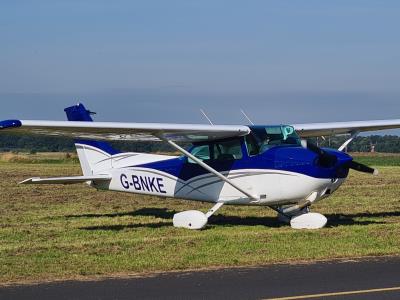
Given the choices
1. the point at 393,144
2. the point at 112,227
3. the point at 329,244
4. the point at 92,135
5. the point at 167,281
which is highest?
the point at 393,144

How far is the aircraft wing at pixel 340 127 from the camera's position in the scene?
17.1m

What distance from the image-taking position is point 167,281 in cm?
916

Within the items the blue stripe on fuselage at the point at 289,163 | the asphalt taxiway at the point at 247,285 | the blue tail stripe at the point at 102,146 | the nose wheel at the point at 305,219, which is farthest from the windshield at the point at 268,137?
the asphalt taxiway at the point at 247,285

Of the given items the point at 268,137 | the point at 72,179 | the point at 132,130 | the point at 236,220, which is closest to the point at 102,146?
the point at 72,179

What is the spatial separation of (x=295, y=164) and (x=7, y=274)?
20.8ft

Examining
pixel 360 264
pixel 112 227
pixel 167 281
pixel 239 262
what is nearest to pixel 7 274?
pixel 167 281

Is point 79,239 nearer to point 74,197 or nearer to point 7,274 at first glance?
point 7,274

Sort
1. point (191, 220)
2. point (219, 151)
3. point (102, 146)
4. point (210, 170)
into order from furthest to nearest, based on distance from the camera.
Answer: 1. point (102, 146)
2. point (219, 151)
3. point (210, 170)
4. point (191, 220)

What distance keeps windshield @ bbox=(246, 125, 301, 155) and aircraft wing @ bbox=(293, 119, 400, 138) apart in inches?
86.7

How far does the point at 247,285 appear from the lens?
8812mm

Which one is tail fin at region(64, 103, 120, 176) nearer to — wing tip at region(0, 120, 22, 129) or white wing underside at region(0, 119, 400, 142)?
white wing underside at region(0, 119, 400, 142)

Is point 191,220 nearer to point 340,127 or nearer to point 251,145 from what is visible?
point 251,145

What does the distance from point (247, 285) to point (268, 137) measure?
6.35m

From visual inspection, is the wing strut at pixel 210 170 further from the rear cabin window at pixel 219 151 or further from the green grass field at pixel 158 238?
the green grass field at pixel 158 238
